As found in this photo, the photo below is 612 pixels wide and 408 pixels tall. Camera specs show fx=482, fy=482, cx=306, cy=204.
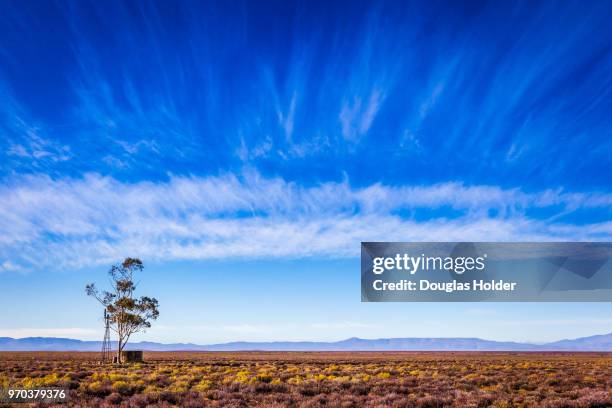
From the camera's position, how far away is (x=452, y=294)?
26.1m

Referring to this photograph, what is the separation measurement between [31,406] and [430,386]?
15.6 meters

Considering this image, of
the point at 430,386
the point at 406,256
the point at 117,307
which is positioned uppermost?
the point at 406,256

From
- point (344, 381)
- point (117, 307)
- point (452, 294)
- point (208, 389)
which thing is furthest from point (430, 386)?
point (117, 307)

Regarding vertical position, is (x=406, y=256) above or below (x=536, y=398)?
above

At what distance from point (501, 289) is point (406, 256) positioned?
552 cm

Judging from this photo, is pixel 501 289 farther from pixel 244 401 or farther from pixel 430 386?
pixel 244 401

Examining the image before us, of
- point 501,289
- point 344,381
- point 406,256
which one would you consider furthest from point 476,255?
point 344,381

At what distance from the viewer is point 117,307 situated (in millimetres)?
41469

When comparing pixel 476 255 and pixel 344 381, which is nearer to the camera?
pixel 344 381

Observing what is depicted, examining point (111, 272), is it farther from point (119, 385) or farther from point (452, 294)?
point (452, 294)

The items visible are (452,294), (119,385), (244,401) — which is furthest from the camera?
(452,294)

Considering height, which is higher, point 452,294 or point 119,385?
point 452,294

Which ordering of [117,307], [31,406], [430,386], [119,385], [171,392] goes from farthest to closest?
[117,307] < [430,386] < [119,385] < [171,392] < [31,406]

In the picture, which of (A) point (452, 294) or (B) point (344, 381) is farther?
(A) point (452, 294)
